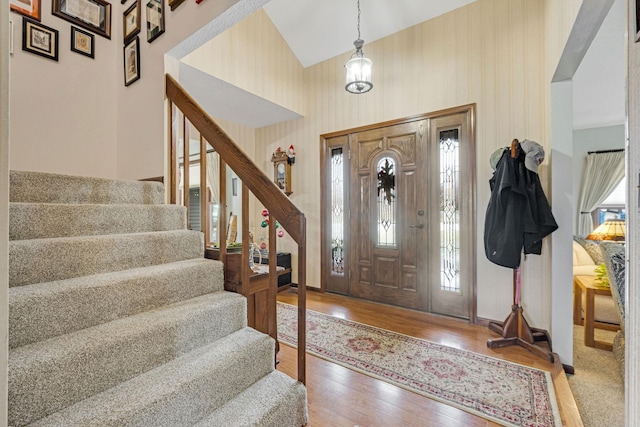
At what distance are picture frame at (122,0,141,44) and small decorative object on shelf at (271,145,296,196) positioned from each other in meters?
2.18

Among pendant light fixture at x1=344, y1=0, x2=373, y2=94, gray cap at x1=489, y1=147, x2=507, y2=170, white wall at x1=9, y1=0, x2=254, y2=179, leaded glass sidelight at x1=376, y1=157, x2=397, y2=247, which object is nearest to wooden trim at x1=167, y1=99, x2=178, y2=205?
white wall at x1=9, y1=0, x2=254, y2=179

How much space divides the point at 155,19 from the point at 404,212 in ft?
9.97

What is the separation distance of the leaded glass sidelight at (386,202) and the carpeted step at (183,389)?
2248mm

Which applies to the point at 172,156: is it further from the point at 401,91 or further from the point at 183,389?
the point at 401,91

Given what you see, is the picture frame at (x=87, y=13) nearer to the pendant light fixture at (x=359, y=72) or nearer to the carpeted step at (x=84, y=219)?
the carpeted step at (x=84, y=219)

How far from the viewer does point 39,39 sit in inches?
97.7

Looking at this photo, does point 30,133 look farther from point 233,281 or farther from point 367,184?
point 367,184

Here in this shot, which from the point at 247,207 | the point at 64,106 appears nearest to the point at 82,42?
the point at 64,106

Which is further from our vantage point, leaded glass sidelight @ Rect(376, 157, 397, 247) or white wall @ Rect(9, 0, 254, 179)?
leaded glass sidelight @ Rect(376, 157, 397, 247)

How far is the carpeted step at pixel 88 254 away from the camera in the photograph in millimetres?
1323

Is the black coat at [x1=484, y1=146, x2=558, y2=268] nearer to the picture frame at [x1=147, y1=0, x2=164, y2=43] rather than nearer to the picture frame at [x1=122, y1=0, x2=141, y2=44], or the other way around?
the picture frame at [x1=147, y1=0, x2=164, y2=43]

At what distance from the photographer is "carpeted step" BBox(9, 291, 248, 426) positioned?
973mm

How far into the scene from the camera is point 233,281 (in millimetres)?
1877

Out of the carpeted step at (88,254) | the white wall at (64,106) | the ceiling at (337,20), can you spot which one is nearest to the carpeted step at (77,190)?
the carpeted step at (88,254)
